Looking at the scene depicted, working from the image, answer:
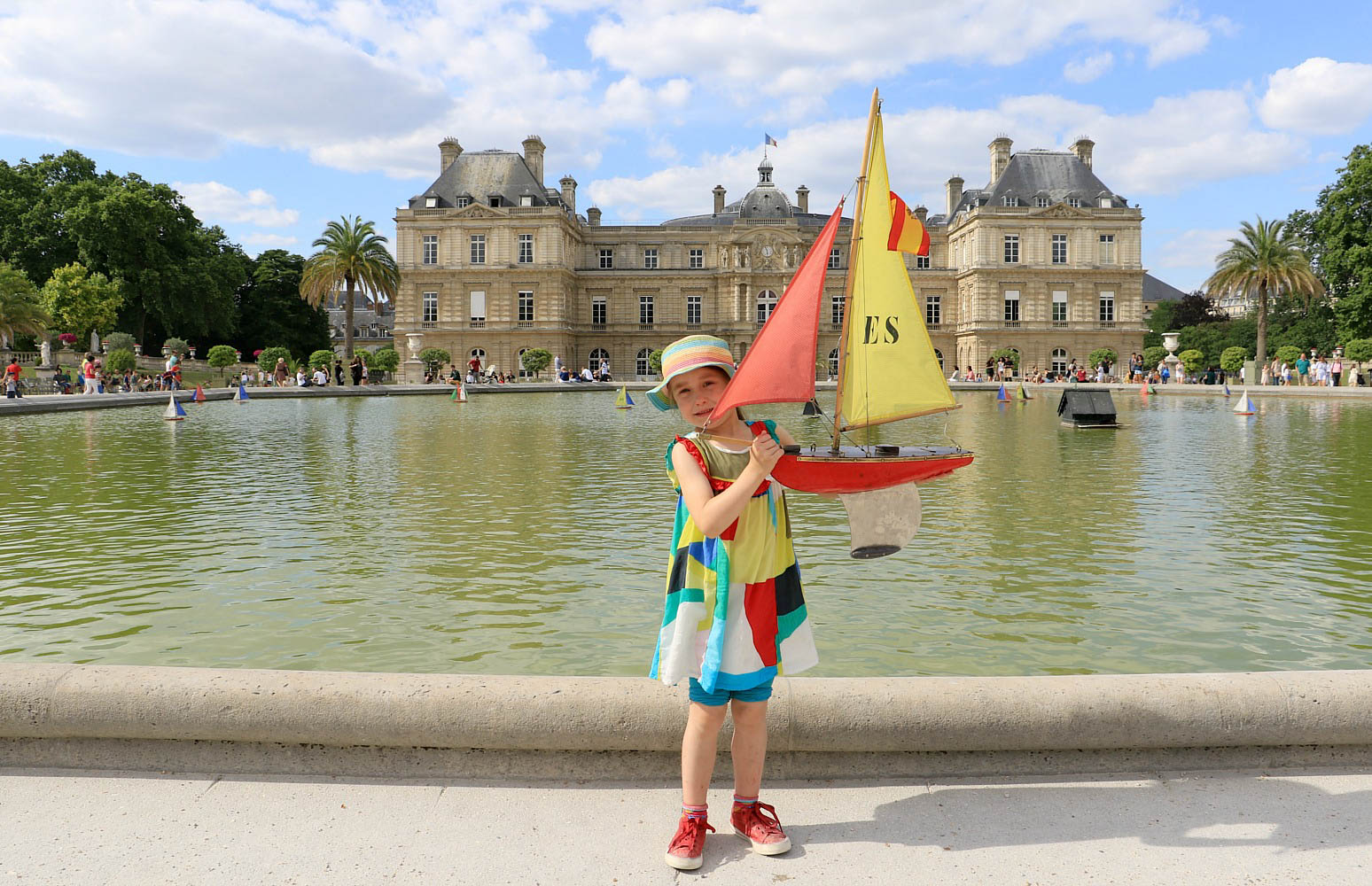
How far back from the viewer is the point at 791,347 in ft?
10.5

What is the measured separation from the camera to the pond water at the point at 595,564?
5473 millimetres

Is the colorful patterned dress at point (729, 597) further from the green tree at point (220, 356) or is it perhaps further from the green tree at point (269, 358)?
the green tree at point (269, 358)

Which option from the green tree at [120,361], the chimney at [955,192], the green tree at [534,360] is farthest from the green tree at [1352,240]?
the green tree at [120,361]

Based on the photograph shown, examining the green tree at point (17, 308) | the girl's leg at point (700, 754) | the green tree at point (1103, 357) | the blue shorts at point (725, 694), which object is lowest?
the girl's leg at point (700, 754)

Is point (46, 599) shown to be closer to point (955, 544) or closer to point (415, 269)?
point (955, 544)

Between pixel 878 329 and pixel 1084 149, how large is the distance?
240 feet

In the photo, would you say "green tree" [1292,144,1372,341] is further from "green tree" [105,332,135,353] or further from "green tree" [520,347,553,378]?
"green tree" [105,332,135,353]

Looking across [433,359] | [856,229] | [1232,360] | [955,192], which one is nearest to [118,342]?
[433,359]

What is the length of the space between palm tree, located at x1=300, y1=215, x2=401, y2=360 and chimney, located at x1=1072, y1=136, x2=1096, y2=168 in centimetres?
4735

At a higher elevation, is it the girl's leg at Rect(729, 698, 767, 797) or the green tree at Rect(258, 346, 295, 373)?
the green tree at Rect(258, 346, 295, 373)

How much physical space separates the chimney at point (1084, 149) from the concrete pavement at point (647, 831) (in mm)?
73515

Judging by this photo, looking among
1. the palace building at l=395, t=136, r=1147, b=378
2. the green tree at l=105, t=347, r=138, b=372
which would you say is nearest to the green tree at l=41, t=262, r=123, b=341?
the green tree at l=105, t=347, r=138, b=372

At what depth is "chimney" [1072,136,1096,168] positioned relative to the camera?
68.8 m

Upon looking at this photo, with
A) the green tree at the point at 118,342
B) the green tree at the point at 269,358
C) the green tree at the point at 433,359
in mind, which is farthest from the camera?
the green tree at the point at 433,359
